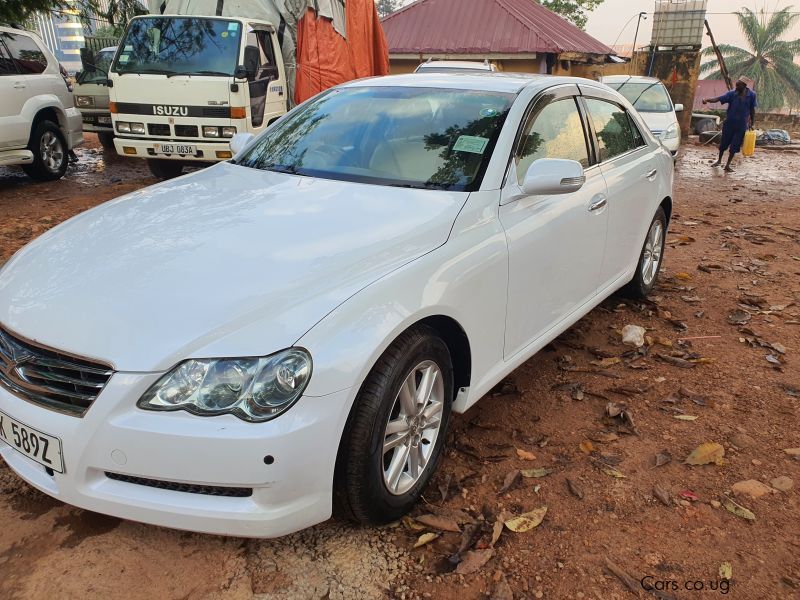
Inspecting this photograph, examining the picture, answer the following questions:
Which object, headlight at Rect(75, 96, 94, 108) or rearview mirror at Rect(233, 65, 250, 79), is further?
headlight at Rect(75, 96, 94, 108)

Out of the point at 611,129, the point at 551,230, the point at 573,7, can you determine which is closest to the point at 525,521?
the point at 551,230

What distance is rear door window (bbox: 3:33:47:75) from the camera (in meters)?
8.58

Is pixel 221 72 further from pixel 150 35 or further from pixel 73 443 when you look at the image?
pixel 73 443

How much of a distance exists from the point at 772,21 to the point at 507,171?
46.7 meters

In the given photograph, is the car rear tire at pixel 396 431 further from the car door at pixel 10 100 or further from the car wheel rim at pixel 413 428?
the car door at pixel 10 100

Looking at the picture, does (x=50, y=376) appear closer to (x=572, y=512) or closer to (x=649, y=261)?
(x=572, y=512)

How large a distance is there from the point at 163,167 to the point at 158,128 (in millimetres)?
1145

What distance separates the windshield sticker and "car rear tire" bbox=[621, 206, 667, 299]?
6.76ft

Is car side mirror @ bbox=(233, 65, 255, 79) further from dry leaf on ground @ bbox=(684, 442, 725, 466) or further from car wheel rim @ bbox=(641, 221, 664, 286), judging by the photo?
dry leaf on ground @ bbox=(684, 442, 725, 466)

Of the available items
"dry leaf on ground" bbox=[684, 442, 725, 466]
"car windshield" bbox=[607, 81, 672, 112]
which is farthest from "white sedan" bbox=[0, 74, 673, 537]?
"car windshield" bbox=[607, 81, 672, 112]

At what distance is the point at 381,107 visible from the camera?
11.7 ft

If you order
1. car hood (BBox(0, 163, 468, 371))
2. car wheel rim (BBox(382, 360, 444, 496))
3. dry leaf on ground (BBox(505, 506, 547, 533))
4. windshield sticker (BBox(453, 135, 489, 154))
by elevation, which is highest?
windshield sticker (BBox(453, 135, 489, 154))

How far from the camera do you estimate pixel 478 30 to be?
21219mm

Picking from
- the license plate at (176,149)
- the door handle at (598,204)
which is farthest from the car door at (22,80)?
the door handle at (598,204)
